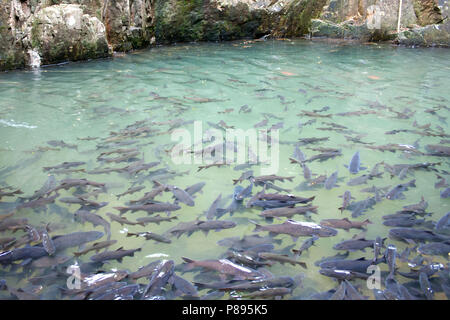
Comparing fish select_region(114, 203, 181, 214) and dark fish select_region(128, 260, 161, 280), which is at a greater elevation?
fish select_region(114, 203, 181, 214)

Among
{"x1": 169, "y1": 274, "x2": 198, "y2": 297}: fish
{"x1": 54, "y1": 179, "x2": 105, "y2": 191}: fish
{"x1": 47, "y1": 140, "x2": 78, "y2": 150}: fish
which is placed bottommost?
{"x1": 169, "y1": 274, "x2": 198, "y2": 297}: fish

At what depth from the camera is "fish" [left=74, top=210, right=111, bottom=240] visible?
361cm

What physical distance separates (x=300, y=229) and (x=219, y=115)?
386 cm

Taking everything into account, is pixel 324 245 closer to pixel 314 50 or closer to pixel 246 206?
pixel 246 206

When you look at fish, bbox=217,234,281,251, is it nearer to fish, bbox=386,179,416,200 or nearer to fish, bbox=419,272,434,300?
fish, bbox=419,272,434,300

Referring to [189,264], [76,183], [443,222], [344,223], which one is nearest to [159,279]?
[189,264]

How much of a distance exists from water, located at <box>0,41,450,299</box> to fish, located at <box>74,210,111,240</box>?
68 mm

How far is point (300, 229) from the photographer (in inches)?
135

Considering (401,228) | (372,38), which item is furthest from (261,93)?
(372,38)

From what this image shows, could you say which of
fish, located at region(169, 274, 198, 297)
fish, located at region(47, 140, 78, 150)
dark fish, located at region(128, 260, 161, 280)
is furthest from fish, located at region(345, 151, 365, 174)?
fish, located at region(47, 140, 78, 150)

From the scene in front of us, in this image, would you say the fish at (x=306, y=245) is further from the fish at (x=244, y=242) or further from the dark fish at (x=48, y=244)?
the dark fish at (x=48, y=244)

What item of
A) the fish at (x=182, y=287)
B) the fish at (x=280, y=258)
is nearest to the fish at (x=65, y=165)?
the fish at (x=182, y=287)

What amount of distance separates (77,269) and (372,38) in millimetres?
16760

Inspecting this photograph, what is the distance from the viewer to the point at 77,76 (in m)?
9.68
